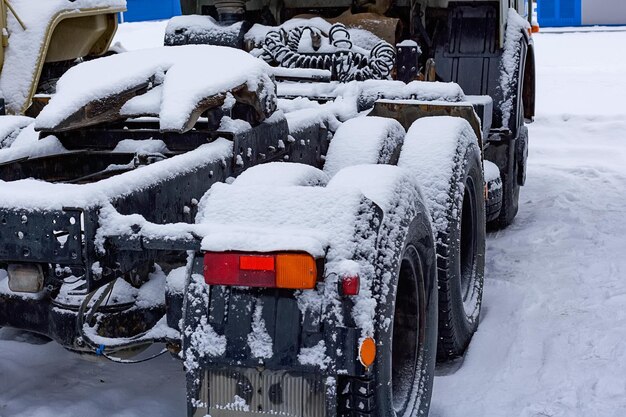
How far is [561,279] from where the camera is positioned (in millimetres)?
4777

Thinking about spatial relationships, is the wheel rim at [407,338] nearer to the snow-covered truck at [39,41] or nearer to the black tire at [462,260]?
the black tire at [462,260]

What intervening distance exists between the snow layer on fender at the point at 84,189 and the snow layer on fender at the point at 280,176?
0.68 ft

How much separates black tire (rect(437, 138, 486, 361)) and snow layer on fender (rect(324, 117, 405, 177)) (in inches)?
12.1

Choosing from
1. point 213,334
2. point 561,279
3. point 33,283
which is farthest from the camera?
point 561,279

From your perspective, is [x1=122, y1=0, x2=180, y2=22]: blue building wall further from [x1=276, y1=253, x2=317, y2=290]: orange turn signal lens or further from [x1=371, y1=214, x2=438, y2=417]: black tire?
[x1=276, y1=253, x2=317, y2=290]: orange turn signal lens

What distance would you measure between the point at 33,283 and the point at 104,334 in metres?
0.37

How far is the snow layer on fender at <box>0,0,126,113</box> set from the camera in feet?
20.7

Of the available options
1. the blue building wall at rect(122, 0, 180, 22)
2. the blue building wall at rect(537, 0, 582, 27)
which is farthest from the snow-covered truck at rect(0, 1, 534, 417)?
the blue building wall at rect(122, 0, 180, 22)

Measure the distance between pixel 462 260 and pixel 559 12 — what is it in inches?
747

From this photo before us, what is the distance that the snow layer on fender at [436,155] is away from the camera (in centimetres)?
338

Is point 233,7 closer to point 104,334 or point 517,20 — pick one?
point 517,20

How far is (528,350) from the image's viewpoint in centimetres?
379

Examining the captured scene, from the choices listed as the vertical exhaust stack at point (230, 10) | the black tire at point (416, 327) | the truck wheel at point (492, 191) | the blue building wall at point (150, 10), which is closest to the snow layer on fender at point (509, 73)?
the truck wheel at point (492, 191)

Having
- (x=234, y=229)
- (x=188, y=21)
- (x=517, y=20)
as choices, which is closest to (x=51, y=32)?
(x=188, y=21)
